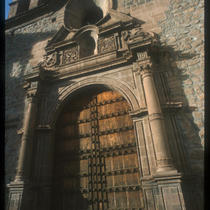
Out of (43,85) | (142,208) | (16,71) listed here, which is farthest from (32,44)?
(142,208)

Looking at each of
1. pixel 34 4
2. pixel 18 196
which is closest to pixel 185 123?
pixel 18 196

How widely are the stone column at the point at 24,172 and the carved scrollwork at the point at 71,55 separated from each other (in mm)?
1588

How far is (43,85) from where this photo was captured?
5.86 meters

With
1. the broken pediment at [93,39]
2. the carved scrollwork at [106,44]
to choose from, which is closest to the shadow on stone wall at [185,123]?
the broken pediment at [93,39]

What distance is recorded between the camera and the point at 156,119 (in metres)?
3.95

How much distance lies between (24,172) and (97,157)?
1.80 m

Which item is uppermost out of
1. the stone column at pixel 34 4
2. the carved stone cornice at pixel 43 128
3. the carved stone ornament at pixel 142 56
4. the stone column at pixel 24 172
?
the stone column at pixel 34 4

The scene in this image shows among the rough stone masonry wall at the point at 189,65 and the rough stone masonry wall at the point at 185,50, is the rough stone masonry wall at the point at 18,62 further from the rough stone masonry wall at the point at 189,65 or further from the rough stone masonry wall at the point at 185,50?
the rough stone masonry wall at the point at 189,65

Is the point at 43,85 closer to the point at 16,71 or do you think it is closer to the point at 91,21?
the point at 16,71

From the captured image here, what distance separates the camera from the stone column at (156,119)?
356 cm

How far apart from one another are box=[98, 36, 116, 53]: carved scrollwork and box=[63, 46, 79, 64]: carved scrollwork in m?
0.84

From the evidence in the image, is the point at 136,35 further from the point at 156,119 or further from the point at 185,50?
the point at 156,119

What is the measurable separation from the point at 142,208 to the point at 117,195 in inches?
23.6

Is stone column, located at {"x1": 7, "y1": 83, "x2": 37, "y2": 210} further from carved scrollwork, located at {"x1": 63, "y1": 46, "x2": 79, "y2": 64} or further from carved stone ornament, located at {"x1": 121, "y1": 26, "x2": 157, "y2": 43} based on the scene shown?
carved stone ornament, located at {"x1": 121, "y1": 26, "x2": 157, "y2": 43}
